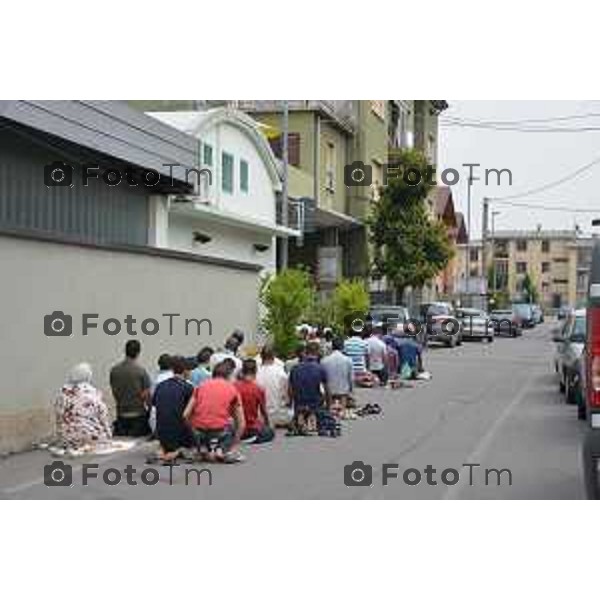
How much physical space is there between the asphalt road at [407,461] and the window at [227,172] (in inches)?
327

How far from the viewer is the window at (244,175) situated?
101 feet

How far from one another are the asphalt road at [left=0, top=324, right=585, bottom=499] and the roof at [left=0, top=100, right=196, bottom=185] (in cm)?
518

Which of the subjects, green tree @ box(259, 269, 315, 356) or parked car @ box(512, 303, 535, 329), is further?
parked car @ box(512, 303, 535, 329)

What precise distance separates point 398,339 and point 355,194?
21500 mm

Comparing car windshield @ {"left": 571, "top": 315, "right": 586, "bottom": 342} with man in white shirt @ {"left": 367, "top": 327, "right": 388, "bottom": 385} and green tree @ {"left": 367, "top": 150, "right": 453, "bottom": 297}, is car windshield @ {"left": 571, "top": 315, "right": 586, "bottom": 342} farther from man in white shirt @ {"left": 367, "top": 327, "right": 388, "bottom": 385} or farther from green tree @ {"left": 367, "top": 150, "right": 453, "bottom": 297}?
green tree @ {"left": 367, "top": 150, "right": 453, "bottom": 297}

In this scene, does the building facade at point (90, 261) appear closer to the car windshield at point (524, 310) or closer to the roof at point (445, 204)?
the roof at point (445, 204)

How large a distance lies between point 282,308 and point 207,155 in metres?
4.71

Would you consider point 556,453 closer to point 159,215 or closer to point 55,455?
point 55,455

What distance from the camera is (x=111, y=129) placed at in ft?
65.3

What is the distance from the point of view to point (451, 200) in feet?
232

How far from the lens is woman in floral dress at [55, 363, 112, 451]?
14.2 meters

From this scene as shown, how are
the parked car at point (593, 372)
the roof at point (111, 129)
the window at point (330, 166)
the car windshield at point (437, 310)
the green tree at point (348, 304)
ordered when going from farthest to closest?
1. the car windshield at point (437, 310)
2. the window at point (330, 166)
3. the green tree at point (348, 304)
4. the roof at point (111, 129)
5. the parked car at point (593, 372)

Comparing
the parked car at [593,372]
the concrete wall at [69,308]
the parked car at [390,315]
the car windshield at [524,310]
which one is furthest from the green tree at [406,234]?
the parked car at [593,372]

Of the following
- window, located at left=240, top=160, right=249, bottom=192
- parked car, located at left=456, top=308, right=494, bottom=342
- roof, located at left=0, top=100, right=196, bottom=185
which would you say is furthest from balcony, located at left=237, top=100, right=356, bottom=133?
roof, located at left=0, top=100, right=196, bottom=185
